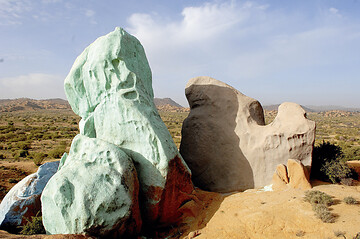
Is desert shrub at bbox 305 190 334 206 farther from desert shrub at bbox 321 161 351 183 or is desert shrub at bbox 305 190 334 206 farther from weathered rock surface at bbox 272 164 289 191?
desert shrub at bbox 321 161 351 183

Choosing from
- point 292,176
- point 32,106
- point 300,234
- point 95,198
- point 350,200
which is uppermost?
point 32,106

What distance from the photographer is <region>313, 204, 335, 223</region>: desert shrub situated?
529cm

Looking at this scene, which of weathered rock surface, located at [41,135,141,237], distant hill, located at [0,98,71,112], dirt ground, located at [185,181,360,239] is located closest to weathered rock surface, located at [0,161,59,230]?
weathered rock surface, located at [41,135,141,237]

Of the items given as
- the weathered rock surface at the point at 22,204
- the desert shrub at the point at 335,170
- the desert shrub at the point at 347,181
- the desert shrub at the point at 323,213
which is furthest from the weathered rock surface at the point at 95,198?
the desert shrub at the point at 347,181

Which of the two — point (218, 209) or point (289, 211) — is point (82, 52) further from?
point (289, 211)

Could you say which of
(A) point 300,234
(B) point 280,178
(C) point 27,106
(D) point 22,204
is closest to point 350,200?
(B) point 280,178

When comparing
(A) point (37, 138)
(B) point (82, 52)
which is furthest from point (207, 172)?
(A) point (37, 138)

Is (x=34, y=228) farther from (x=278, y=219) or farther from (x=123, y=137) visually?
(x=278, y=219)

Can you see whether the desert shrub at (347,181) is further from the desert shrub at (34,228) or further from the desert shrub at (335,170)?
the desert shrub at (34,228)

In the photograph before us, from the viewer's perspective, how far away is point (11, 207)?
21.4 ft

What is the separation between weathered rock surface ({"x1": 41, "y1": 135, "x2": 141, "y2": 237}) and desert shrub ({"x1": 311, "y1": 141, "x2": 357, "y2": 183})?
6.73 m

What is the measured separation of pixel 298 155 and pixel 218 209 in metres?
3.32

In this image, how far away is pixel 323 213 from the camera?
5422mm

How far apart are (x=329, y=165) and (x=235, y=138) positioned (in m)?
3.47
